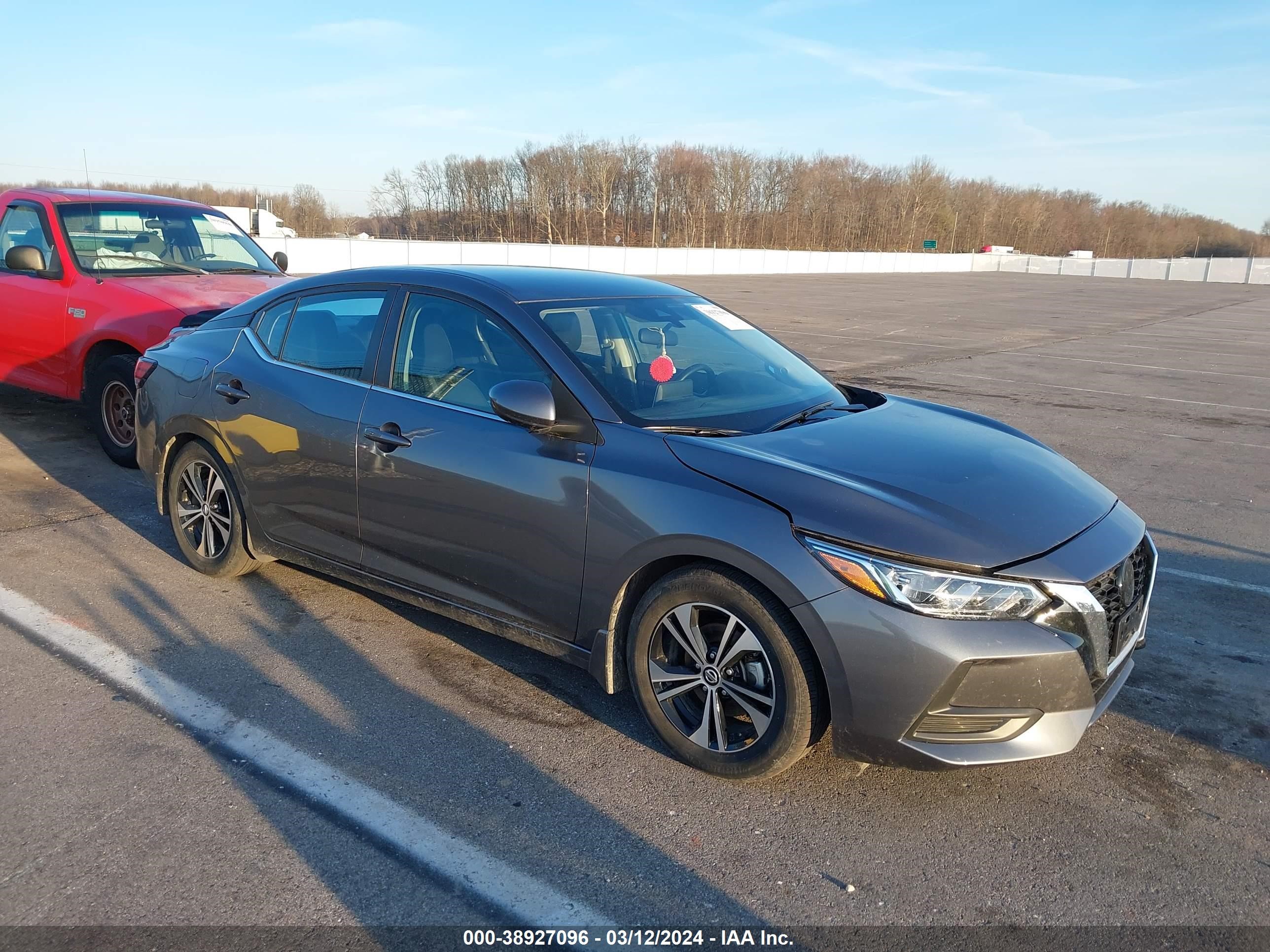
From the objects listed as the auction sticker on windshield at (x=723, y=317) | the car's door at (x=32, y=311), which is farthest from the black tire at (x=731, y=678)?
the car's door at (x=32, y=311)

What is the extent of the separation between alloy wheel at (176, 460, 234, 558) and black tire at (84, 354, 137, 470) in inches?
99.2

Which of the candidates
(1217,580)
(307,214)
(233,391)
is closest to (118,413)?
(233,391)

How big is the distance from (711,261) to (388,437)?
53.3m

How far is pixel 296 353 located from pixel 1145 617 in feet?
12.8

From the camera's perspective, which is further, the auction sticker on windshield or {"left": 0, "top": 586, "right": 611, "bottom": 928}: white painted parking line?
the auction sticker on windshield

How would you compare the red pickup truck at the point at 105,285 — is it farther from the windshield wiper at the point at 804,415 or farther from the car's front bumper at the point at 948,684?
the car's front bumper at the point at 948,684

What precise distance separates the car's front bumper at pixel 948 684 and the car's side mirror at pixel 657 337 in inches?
63.1

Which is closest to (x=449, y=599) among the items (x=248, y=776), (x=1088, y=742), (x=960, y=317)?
(x=248, y=776)

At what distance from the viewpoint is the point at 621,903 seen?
2.82m

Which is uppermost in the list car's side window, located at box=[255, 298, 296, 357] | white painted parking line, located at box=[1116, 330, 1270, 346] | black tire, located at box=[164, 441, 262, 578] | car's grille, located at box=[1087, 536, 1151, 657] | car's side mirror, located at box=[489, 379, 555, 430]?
car's side window, located at box=[255, 298, 296, 357]

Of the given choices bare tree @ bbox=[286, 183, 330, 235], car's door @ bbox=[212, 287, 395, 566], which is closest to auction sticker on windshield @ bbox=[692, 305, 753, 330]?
car's door @ bbox=[212, 287, 395, 566]

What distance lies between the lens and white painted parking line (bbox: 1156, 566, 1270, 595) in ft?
18.4

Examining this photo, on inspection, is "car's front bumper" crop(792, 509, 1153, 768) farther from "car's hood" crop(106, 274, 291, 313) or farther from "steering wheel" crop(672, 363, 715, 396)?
"car's hood" crop(106, 274, 291, 313)

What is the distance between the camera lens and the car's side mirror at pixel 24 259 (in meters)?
7.75
